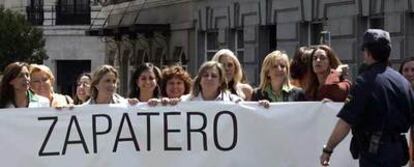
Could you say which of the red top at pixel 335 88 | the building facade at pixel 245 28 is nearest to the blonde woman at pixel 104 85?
the red top at pixel 335 88

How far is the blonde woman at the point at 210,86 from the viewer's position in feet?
36.9

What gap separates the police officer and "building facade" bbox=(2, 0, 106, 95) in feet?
174

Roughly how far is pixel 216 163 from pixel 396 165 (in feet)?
7.85

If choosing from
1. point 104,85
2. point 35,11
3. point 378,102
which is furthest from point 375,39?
point 35,11

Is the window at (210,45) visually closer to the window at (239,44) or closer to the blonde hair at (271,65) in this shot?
the window at (239,44)

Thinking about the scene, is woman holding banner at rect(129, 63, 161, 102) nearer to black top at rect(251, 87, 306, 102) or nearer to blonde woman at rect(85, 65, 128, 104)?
blonde woman at rect(85, 65, 128, 104)

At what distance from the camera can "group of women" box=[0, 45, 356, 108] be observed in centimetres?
1131

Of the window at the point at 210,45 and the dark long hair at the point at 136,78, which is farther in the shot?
the window at the point at 210,45

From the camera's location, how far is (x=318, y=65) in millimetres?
11391

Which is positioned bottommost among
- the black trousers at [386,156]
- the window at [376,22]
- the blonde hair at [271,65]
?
the black trousers at [386,156]

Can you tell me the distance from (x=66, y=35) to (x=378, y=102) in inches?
2202

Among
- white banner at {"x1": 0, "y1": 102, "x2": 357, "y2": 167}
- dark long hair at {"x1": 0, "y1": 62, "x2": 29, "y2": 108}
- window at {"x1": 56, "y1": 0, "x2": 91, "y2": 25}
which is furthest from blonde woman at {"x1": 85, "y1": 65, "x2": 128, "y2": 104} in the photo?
window at {"x1": 56, "y1": 0, "x2": 91, "y2": 25}

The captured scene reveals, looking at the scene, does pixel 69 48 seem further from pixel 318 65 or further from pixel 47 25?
pixel 318 65

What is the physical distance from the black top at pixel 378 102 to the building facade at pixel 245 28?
12.8 metres
